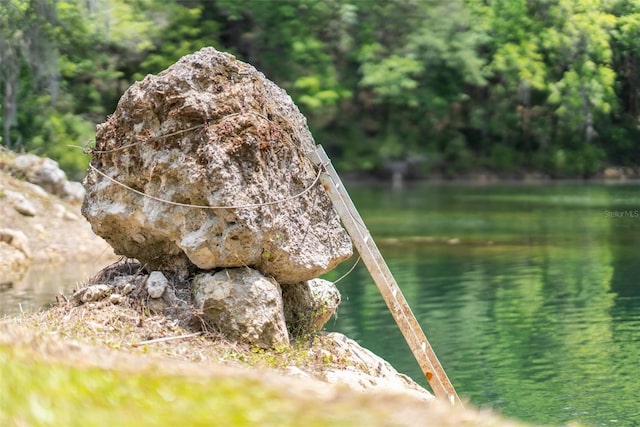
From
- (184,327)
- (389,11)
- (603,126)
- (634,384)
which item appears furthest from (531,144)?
(184,327)

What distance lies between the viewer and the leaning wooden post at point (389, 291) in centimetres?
895

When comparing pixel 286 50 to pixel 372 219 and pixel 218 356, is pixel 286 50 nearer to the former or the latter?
pixel 372 219

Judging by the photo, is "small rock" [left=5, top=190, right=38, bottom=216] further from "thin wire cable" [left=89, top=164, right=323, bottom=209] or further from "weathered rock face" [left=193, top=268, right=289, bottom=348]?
"weathered rock face" [left=193, top=268, right=289, bottom=348]

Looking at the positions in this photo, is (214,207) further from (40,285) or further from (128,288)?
(40,285)

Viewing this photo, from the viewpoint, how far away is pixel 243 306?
8.58 m

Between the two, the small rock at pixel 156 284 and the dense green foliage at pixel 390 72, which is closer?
the small rock at pixel 156 284

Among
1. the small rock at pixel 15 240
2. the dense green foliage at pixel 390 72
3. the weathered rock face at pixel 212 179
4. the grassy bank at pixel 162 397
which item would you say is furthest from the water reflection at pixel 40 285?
the dense green foliage at pixel 390 72

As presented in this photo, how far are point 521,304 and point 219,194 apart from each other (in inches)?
362

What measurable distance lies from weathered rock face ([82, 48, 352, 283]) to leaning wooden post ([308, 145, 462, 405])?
0.18 metres

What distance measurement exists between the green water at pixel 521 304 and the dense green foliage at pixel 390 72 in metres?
14.5

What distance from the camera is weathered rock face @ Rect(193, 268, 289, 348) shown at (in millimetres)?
8539

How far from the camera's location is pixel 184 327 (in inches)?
333

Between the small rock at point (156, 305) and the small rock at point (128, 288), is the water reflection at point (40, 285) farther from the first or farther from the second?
the small rock at point (156, 305)

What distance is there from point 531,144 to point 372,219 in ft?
74.7
